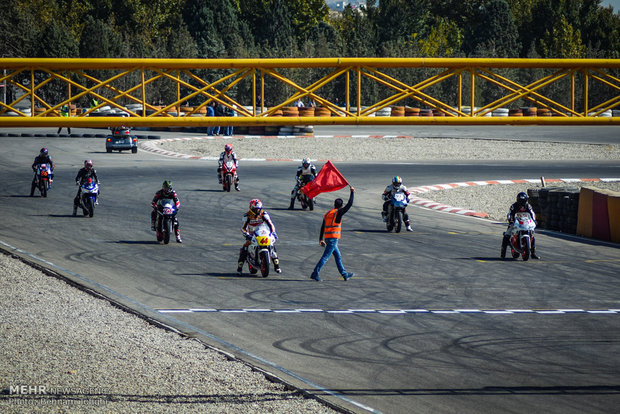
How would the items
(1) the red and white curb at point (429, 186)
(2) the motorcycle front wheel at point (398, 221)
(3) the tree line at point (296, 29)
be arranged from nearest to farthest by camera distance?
(2) the motorcycle front wheel at point (398, 221), (1) the red and white curb at point (429, 186), (3) the tree line at point (296, 29)

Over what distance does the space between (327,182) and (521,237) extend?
188 inches

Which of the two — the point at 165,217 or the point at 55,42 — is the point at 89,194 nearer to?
the point at 165,217

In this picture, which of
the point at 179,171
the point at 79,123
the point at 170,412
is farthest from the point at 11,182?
the point at 170,412

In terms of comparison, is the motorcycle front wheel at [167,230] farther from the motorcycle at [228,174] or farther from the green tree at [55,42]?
the green tree at [55,42]

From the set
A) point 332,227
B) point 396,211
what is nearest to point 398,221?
point 396,211

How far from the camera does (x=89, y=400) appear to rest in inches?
375

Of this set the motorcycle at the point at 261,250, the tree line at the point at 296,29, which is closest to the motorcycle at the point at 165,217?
the motorcycle at the point at 261,250

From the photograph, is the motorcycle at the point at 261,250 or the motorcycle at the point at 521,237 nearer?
the motorcycle at the point at 261,250

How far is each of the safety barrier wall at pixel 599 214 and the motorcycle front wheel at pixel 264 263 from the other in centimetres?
1029

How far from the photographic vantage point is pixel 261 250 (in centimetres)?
1711

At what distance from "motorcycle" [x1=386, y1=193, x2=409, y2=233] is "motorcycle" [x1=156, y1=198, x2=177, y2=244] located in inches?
231

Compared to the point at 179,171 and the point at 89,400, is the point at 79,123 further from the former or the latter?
the point at 179,171

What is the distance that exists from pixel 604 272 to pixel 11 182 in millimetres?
23418

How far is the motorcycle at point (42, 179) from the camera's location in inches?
1123
